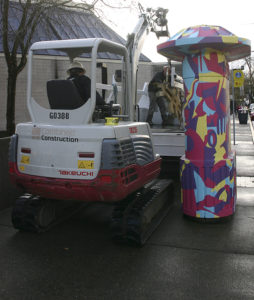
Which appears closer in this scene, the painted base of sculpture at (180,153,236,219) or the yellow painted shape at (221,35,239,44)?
the yellow painted shape at (221,35,239,44)

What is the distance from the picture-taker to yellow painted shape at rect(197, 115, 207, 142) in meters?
5.46

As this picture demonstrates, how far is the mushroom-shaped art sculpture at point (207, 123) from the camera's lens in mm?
5422

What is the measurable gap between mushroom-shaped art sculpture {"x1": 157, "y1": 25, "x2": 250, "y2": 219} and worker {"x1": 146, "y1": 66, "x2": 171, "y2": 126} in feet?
14.0

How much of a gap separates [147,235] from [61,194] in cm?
127

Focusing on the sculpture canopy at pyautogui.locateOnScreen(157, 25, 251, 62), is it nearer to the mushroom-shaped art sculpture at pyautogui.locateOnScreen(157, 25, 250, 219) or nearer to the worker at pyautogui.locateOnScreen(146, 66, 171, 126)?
the mushroom-shaped art sculpture at pyautogui.locateOnScreen(157, 25, 250, 219)

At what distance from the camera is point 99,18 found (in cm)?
917

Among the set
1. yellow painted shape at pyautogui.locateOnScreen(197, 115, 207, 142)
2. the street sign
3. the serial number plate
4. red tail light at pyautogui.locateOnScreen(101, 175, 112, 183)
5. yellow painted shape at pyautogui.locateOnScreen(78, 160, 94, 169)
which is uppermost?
the street sign

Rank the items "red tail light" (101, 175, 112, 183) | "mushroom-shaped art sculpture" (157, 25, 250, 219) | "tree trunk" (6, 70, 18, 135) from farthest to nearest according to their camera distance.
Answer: "tree trunk" (6, 70, 18, 135) < "mushroom-shaped art sculpture" (157, 25, 250, 219) < "red tail light" (101, 175, 112, 183)

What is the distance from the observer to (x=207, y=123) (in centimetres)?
545

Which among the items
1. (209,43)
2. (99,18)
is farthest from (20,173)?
(99,18)

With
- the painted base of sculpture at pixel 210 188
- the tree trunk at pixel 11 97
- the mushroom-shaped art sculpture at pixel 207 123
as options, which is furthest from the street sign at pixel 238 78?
the painted base of sculpture at pixel 210 188

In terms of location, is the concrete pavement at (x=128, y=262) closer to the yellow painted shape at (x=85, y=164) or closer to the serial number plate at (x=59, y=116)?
the yellow painted shape at (x=85, y=164)

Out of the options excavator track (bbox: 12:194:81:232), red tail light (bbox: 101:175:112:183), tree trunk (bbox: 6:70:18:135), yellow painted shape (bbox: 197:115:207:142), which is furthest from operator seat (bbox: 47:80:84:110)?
tree trunk (bbox: 6:70:18:135)

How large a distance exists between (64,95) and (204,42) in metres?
2.00
